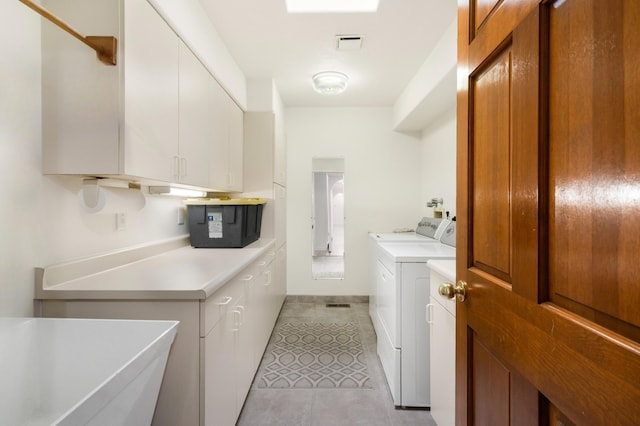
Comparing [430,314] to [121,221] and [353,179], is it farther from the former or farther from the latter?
[353,179]

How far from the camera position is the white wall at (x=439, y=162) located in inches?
113

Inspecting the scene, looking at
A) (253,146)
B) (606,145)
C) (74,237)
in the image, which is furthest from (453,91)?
(74,237)

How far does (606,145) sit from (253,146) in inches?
108

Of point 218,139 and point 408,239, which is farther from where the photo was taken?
point 408,239

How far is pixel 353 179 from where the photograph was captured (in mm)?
3852

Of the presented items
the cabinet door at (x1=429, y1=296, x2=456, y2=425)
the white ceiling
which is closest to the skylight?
the white ceiling

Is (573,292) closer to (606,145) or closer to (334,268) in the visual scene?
(606,145)

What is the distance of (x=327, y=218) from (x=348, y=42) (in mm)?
2083

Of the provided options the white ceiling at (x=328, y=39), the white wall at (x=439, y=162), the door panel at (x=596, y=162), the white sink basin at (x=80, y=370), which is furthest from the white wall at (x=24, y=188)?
the white wall at (x=439, y=162)

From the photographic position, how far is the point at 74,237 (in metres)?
1.33

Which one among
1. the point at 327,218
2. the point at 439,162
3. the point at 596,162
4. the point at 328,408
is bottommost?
the point at 328,408

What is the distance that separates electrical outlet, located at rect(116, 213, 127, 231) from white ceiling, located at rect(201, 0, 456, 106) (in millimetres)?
1437

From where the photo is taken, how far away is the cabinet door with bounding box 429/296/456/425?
1.36 metres

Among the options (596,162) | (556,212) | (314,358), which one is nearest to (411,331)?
(314,358)
